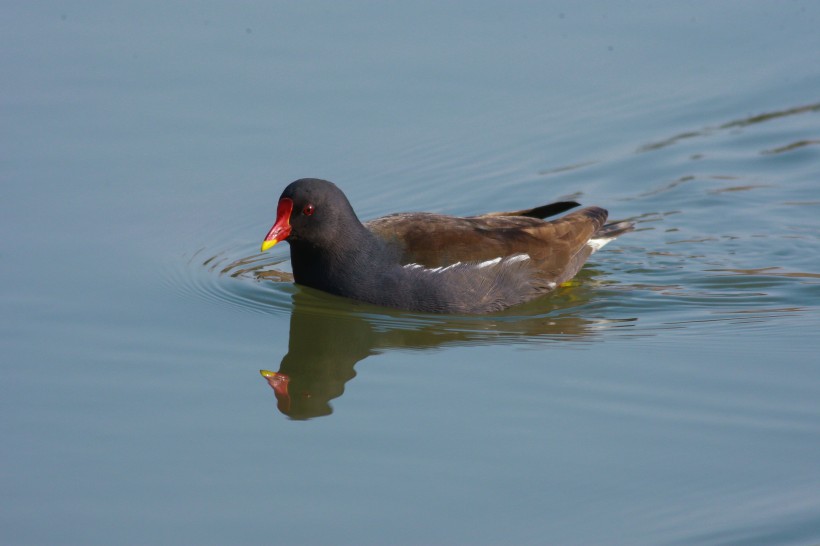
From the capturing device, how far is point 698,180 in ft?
34.4

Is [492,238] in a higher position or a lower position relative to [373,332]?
higher

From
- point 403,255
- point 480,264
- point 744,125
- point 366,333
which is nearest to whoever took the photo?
point 366,333

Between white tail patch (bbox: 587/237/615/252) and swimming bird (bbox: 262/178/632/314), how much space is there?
673 mm

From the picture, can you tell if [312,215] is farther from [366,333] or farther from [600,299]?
[600,299]

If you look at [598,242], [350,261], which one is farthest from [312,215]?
[598,242]

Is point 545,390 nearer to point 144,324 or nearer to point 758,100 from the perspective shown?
point 144,324

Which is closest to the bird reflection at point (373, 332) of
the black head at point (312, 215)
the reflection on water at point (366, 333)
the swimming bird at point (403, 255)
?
the reflection on water at point (366, 333)

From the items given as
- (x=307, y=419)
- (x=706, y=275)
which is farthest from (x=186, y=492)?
(x=706, y=275)

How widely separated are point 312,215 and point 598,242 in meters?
2.36

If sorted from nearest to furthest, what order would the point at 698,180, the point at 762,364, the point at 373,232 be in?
the point at 762,364 → the point at 373,232 → the point at 698,180

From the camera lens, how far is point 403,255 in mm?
8344

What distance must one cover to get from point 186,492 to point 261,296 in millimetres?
2950

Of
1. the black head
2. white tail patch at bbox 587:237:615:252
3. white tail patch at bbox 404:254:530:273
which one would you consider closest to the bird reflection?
white tail patch at bbox 404:254:530:273

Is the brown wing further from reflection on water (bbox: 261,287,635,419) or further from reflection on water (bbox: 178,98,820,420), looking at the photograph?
reflection on water (bbox: 261,287,635,419)
